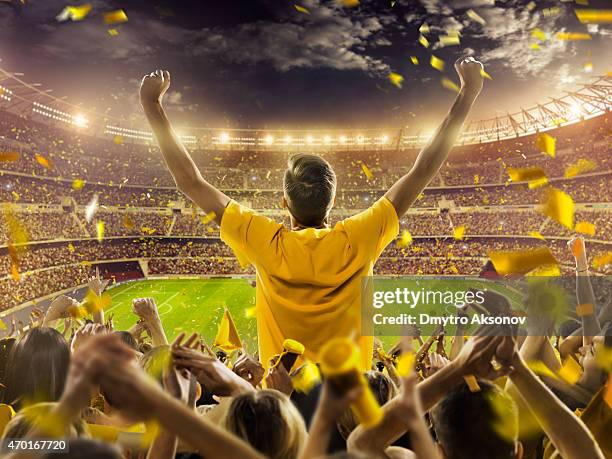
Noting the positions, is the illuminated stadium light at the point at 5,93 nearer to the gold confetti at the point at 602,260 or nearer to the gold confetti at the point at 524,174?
the gold confetti at the point at 602,260

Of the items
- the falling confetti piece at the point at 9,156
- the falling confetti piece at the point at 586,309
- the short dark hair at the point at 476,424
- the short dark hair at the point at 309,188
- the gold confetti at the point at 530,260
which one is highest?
the falling confetti piece at the point at 9,156

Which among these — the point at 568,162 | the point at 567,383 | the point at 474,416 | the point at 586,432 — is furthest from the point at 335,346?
the point at 568,162

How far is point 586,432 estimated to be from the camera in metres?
1.68

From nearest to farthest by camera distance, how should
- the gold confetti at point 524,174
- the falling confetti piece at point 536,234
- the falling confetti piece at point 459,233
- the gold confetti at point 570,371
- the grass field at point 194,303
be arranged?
the gold confetti at point 570,371, the grass field at point 194,303, the falling confetti piece at point 536,234, the gold confetti at point 524,174, the falling confetti piece at point 459,233

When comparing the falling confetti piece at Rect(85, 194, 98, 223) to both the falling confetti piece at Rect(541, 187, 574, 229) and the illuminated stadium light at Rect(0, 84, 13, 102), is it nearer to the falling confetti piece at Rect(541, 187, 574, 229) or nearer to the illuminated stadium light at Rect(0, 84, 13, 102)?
the illuminated stadium light at Rect(0, 84, 13, 102)

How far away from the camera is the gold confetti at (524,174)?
46737 mm

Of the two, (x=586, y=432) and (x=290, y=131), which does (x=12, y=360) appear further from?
(x=290, y=131)

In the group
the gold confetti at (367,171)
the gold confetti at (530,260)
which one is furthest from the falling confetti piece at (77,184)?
the gold confetti at (530,260)

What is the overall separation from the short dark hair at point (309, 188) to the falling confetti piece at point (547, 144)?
47721 mm

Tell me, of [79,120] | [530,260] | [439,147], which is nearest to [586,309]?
[439,147]

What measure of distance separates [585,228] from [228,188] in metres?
41.0

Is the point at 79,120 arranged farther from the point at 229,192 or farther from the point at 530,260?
the point at 530,260

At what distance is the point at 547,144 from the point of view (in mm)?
45312

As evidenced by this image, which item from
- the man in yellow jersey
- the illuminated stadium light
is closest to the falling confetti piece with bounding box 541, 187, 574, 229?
the man in yellow jersey
